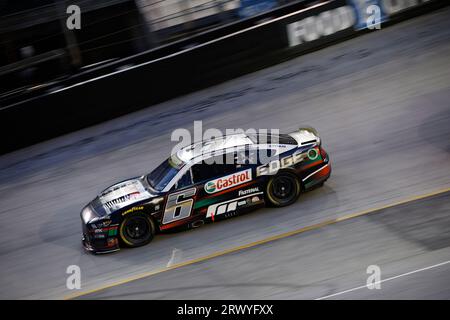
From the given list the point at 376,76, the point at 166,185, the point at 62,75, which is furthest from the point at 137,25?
the point at 166,185

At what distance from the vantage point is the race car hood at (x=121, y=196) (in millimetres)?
10055

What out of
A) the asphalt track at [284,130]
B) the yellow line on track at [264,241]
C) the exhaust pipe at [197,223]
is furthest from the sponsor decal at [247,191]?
the yellow line on track at [264,241]

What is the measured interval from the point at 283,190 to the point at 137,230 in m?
2.54

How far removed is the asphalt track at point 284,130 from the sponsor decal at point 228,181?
66 cm

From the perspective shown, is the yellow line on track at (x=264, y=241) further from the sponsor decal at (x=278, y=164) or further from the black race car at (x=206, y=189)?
the sponsor decal at (x=278, y=164)

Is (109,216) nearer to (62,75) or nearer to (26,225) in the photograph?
(26,225)

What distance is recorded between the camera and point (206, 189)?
10141 mm

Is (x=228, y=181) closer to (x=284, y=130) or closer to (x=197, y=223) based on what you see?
(x=197, y=223)

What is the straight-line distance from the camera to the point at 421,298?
7488 mm

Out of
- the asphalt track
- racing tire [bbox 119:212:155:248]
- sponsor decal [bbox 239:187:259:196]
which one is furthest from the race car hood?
sponsor decal [bbox 239:187:259:196]

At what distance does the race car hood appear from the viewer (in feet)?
33.0

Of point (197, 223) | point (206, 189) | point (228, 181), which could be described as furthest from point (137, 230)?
point (228, 181)

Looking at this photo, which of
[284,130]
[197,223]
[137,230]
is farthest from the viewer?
[284,130]

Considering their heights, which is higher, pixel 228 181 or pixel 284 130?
pixel 284 130
